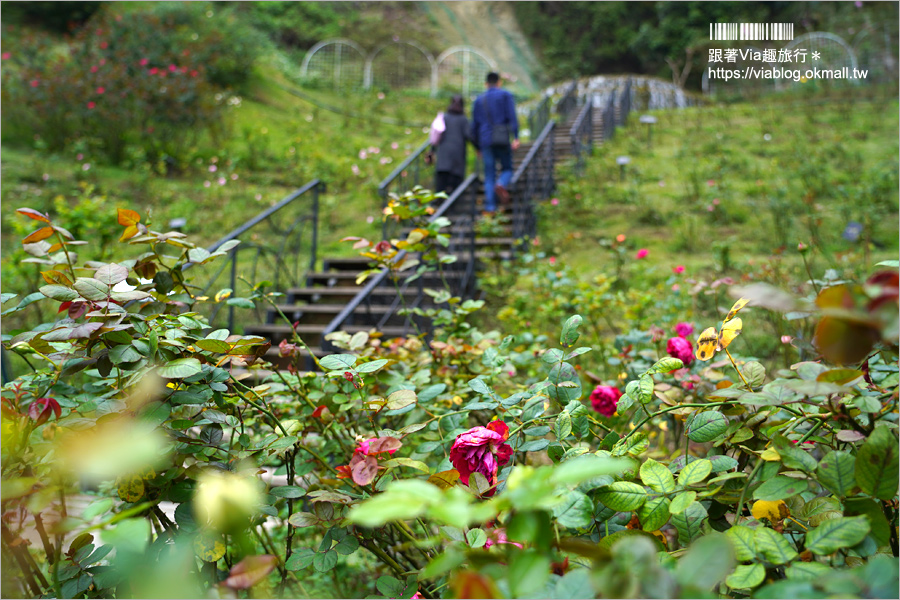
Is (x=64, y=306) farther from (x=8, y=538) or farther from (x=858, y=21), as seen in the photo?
(x=858, y=21)

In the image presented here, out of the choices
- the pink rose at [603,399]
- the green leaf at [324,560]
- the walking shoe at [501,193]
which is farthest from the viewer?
the walking shoe at [501,193]

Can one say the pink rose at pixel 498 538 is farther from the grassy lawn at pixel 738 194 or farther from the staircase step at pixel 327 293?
the staircase step at pixel 327 293

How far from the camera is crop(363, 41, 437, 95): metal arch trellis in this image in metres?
16.8

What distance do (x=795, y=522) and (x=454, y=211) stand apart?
497 cm

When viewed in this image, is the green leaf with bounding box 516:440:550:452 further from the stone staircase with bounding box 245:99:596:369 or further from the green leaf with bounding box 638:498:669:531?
the stone staircase with bounding box 245:99:596:369

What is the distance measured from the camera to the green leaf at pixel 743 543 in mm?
572

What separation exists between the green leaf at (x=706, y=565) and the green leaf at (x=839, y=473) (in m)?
0.29

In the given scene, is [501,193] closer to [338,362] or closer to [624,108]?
[338,362]

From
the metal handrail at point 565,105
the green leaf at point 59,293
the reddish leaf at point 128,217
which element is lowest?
the green leaf at point 59,293

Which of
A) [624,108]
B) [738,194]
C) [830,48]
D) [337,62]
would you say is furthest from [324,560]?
[830,48]

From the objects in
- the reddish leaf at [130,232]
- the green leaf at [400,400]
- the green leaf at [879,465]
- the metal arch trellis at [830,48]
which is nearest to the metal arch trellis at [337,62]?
the metal arch trellis at [830,48]

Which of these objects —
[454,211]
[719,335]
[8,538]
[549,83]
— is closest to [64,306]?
[8,538]

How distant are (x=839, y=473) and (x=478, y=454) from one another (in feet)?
1.33

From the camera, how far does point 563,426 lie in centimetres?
77
